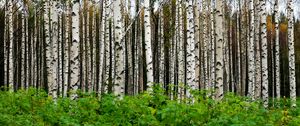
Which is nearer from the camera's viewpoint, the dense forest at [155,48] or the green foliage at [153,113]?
the green foliage at [153,113]

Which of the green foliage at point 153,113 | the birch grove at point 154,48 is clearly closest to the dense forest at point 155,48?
the birch grove at point 154,48

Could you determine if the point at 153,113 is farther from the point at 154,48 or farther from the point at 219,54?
the point at 154,48

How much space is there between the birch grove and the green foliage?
36 cm

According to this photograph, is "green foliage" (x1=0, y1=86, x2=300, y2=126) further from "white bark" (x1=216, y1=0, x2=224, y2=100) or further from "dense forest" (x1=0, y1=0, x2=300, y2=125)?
"white bark" (x1=216, y1=0, x2=224, y2=100)

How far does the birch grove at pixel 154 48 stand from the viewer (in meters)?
9.91

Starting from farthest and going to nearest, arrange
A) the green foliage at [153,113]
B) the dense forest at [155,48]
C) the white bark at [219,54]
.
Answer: the dense forest at [155,48]
the white bark at [219,54]
the green foliage at [153,113]

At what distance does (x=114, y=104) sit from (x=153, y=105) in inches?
30.2

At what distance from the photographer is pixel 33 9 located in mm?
32062

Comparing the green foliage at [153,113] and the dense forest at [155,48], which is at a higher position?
the dense forest at [155,48]

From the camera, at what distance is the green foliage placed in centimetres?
632

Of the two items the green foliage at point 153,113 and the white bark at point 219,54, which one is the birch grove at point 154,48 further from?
the green foliage at point 153,113

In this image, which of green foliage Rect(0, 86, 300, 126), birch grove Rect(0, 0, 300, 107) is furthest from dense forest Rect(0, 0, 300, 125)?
green foliage Rect(0, 86, 300, 126)

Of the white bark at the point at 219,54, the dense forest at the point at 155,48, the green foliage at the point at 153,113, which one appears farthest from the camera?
the dense forest at the point at 155,48

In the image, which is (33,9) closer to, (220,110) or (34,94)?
(34,94)
